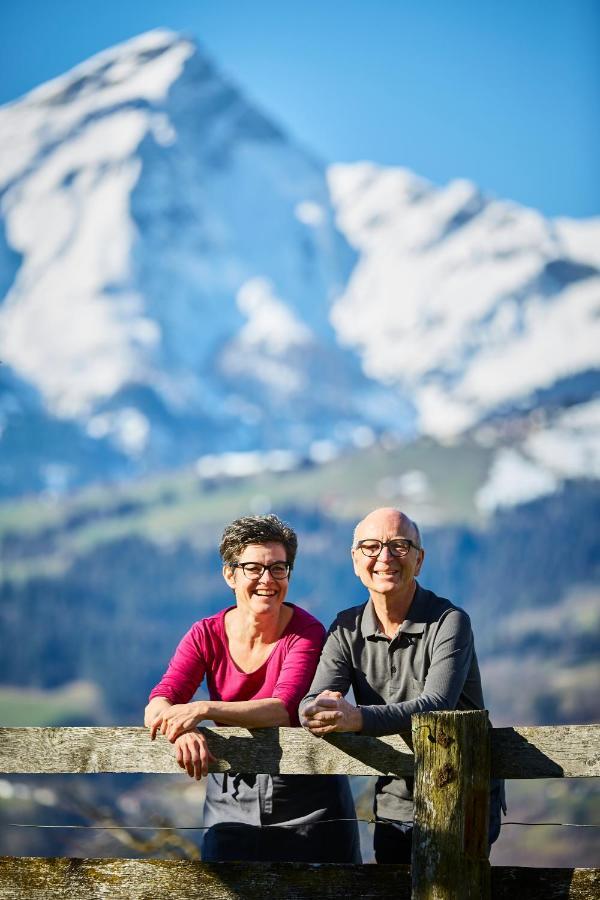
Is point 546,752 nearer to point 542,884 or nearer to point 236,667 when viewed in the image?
point 542,884

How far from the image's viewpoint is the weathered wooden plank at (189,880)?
13.0 feet

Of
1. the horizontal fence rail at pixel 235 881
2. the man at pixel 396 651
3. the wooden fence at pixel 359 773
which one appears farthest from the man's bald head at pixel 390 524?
the horizontal fence rail at pixel 235 881

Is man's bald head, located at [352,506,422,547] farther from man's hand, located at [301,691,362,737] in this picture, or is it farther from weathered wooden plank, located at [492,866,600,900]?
weathered wooden plank, located at [492,866,600,900]

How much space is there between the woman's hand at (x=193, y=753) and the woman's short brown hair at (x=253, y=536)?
2.71 ft

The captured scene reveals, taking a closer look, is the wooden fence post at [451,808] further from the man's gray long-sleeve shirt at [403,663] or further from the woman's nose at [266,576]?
the woman's nose at [266,576]

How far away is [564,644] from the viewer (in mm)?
101562

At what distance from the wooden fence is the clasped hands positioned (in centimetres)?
5

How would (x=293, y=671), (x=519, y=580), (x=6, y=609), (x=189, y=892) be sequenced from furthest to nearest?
(x=519, y=580), (x=6, y=609), (x=293, y=671), (x=189, y=892)

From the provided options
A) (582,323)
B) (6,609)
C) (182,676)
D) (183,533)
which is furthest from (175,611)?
(182,676)

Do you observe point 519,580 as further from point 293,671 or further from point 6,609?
point 293,671

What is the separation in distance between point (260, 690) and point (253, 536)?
1.77ft

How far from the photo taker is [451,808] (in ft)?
12.3

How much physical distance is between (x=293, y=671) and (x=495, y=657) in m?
101

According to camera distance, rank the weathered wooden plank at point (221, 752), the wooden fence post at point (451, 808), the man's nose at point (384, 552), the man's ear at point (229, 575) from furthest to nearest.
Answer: the man's ear at point (229, 575) < the man's nose at point (384, 552) < the weathered wooden plank at point (221, 752) < the wooden fence post at point (451, 808)
